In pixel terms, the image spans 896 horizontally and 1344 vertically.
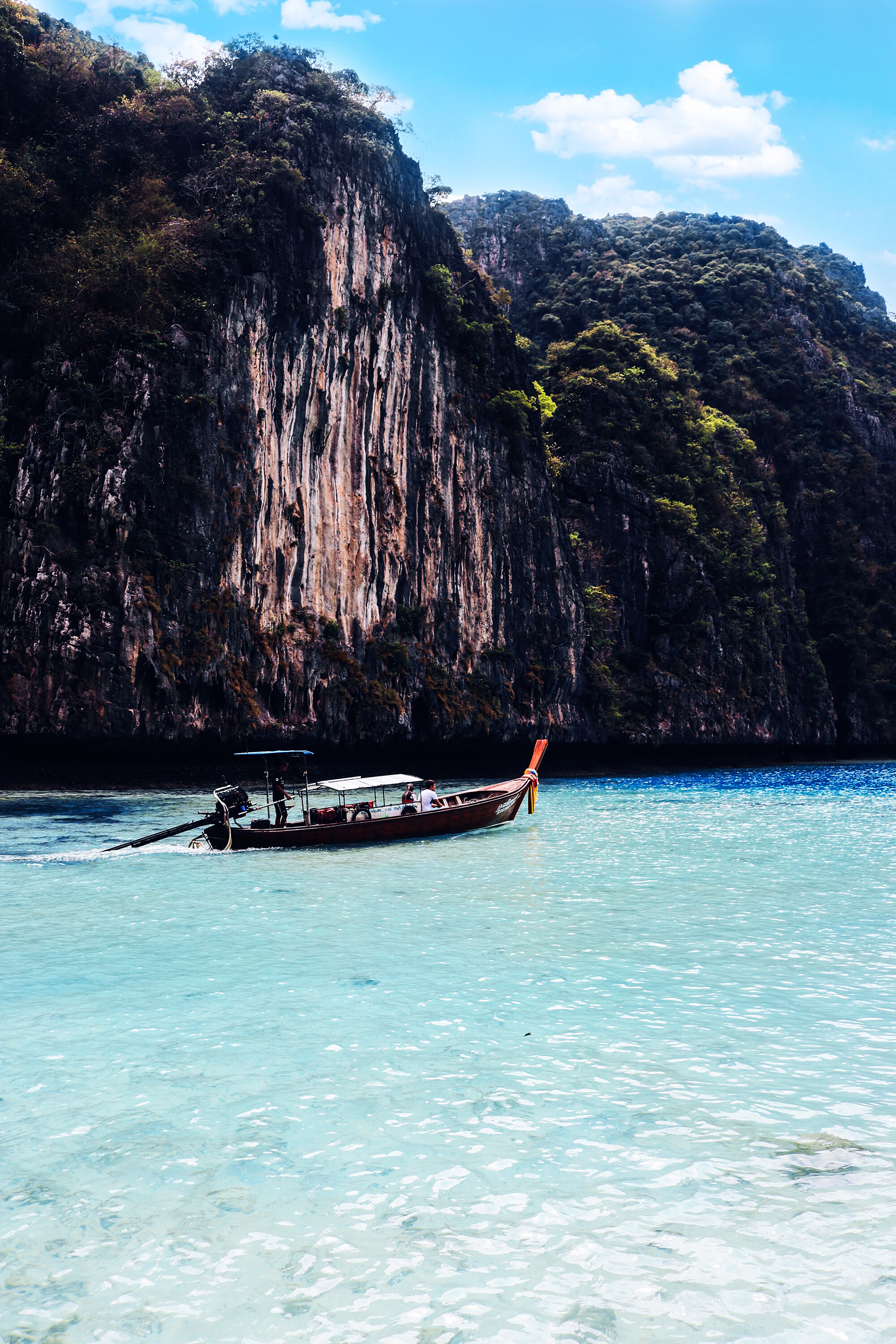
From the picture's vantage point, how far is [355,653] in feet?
120

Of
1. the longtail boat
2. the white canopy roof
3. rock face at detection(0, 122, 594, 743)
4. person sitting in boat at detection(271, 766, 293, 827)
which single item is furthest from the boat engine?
rock face at detection(0, 122, 594, 743)

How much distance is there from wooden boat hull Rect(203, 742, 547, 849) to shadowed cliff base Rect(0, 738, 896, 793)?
439 inches

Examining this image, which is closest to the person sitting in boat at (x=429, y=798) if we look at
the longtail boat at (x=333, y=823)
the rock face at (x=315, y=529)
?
the longtail boat at (x=333, y=823)

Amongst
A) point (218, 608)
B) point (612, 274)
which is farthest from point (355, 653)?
point (612, 274)

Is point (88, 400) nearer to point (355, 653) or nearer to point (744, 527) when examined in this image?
point (355, 653)

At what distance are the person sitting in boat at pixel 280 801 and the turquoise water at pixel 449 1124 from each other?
7043mm

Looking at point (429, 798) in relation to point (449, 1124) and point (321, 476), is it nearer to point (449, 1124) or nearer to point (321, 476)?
point (449, 1124)

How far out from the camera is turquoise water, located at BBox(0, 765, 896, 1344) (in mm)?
4375

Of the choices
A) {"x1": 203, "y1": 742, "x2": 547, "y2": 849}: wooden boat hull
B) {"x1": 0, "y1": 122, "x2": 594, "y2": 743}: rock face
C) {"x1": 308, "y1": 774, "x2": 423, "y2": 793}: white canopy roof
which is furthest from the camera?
{"x1": 0, "y1": 122, "x2": 594, "y2": 743}: rock face

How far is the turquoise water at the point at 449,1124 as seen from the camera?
438 cm

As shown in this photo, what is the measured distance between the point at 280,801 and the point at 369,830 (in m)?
2.15

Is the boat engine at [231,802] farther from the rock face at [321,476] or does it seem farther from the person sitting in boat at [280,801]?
the rock face at [321,476]

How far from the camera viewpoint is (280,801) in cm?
2064

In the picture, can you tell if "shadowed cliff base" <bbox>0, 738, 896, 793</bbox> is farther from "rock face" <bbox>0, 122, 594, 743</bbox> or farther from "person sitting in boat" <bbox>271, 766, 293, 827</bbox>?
"person sitting in boat" <bbox>271, 766, 293, 827</bbox>
